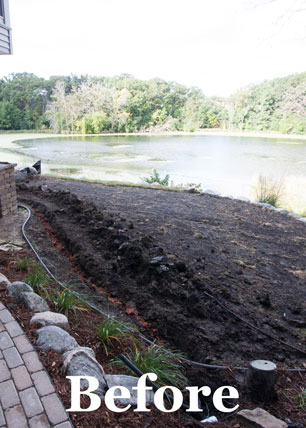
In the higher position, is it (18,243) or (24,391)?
(24,391)

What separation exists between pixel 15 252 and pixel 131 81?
2452 cm

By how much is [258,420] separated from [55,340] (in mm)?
1017

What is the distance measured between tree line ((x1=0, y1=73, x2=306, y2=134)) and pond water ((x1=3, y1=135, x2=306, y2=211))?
1.51 m

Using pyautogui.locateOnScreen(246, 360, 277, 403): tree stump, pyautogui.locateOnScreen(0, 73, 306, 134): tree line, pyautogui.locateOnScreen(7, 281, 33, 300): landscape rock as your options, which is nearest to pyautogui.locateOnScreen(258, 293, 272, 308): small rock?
pyautogui.locateOnScreen(246, 360, 277, 403): tree stump

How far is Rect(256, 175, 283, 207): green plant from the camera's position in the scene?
7.39 m

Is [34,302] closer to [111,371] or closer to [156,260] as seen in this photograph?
[111,371]

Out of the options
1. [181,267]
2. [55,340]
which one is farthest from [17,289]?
[181,267]

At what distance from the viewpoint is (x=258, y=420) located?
1.48 m

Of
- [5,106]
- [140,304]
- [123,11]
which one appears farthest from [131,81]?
[140,304]

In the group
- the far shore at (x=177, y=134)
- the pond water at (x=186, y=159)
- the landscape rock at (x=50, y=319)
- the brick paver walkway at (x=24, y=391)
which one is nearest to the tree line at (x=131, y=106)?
the far shore at (x=177, y=134)

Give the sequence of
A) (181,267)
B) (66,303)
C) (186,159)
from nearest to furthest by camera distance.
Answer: (66,303) → (181,267) → (186,159)

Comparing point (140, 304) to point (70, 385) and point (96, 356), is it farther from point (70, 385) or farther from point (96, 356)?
point (70, 385)

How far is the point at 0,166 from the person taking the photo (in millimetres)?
4238

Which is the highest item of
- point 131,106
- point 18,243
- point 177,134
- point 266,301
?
point 131,106
